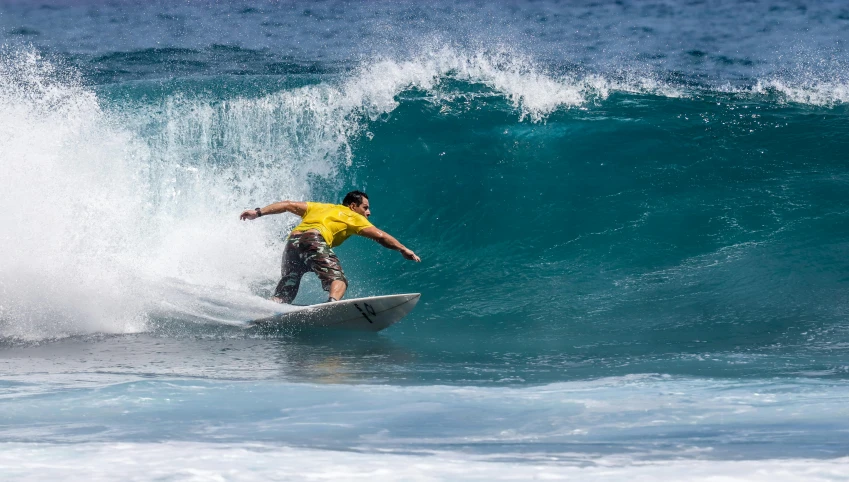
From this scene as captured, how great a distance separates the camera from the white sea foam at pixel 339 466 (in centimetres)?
329

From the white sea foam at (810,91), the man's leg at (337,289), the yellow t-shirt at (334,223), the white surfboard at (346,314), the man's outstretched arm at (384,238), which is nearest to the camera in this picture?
the white surfboard at (346,314)

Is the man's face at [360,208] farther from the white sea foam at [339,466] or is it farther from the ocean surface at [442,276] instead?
the white sea foam at [339,466]

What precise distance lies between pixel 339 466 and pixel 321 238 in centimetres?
407

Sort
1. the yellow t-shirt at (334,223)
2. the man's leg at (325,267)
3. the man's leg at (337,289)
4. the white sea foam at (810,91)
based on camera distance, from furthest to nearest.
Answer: the white sea foam at (810,91) → the yellow t-shirt at (334,223) → the man's leg at (325,267) → the man's leg at (337,289)

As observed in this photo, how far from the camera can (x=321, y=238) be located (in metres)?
7.38

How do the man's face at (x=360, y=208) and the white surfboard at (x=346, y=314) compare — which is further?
the man's face at (x=360, y=208)

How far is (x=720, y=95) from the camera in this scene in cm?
1228

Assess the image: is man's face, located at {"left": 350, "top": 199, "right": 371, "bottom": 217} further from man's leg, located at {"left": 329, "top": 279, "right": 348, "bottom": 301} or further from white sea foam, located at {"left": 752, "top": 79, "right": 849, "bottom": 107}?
white sea foam, located at {"left": 752, "top": 79, "right": 849, "bottom": 107}

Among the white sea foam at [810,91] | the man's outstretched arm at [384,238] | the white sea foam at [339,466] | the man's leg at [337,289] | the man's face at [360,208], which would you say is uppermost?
the white sea foam at [810,91]

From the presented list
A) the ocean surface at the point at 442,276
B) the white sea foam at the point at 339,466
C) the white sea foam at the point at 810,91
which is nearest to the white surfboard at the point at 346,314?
the ocean surface at the point at 442,276

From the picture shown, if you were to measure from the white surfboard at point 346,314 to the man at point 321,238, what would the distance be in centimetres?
34

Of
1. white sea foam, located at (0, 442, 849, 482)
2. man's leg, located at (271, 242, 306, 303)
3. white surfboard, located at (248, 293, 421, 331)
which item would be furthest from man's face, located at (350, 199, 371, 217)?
white sea foam, located at (0, 442, 849, 482)

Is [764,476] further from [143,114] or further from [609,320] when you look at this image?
[143,114]

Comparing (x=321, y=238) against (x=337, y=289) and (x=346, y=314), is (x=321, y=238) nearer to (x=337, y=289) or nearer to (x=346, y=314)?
(x=337, y=289)
